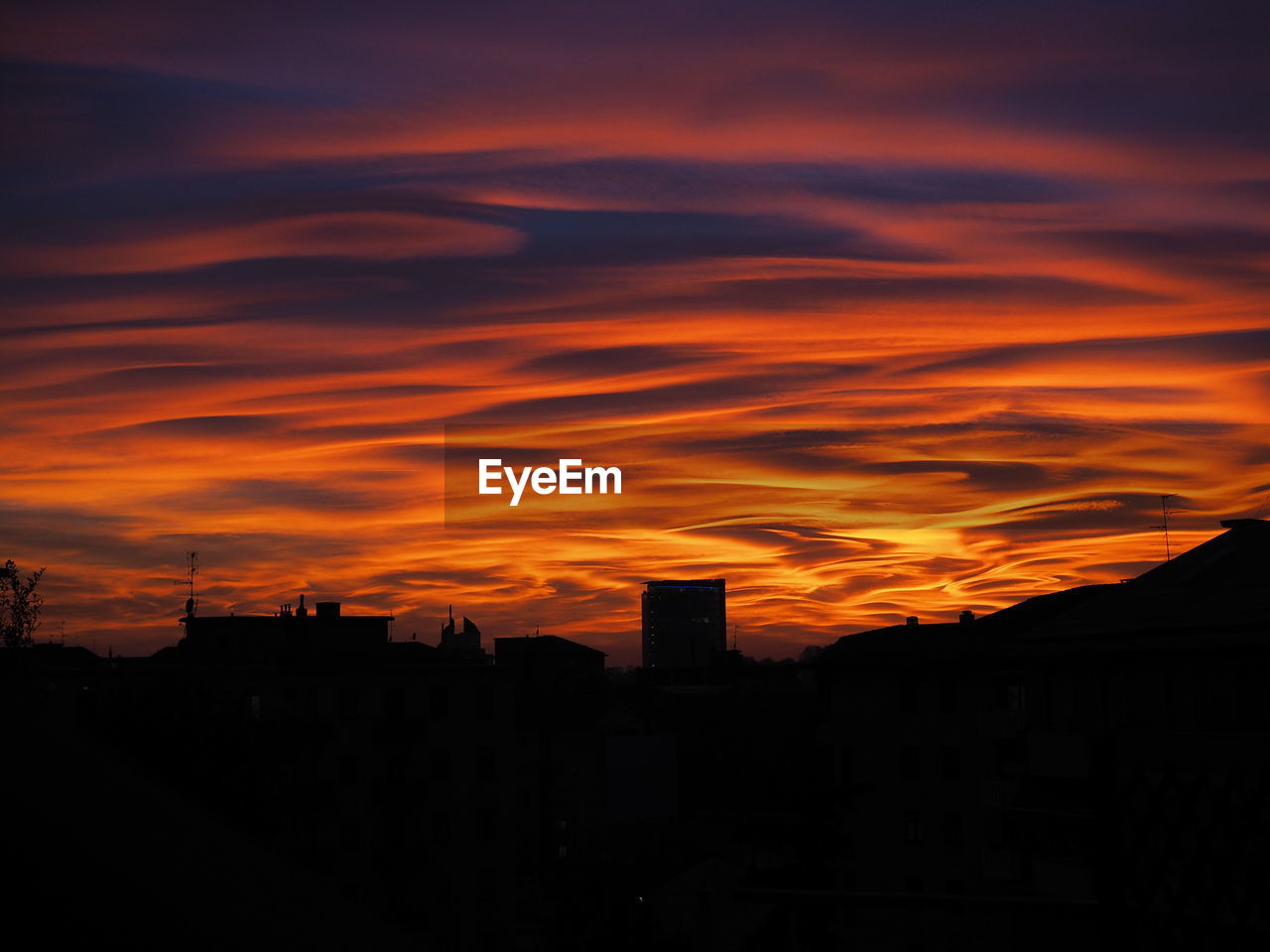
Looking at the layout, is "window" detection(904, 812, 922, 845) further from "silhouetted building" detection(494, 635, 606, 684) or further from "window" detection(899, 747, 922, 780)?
"silhouetted building" detection(494, 635, 606, 684)

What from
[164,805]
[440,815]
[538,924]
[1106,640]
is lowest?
[538,924]

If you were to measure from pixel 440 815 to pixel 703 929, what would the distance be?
4370 centimetres

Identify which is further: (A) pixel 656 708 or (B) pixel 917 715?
(A) pixel 656 708

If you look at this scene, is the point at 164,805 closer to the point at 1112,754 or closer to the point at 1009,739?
the point at 1112,754

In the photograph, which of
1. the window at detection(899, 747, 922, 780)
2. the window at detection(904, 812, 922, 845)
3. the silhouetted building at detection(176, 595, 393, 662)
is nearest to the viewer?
the window at detection(904, 812, 922, 845)

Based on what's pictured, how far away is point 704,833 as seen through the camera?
A: 7900 cm

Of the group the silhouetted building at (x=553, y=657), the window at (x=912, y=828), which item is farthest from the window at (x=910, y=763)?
the silhouetted building at (x=553, y=657)

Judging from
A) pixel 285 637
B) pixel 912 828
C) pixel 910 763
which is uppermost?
pixel 285 637

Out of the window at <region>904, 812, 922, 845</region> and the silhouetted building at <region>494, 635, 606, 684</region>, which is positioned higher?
the silhouetted building at <region>494, 635, 606, 684</region>

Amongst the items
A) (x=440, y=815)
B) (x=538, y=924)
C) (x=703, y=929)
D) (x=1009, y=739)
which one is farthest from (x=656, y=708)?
(x=703, y=929)

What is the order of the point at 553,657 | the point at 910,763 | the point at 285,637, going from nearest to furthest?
the point at 910,763
the point at 285,637
the point at 553,657

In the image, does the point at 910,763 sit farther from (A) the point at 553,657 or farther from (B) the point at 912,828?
(A) the point at 553,657

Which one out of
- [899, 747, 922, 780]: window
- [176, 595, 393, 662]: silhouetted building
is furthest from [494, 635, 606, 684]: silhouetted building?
[899, 747, 922, 780]: window

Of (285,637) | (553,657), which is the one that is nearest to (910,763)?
(285,637)
